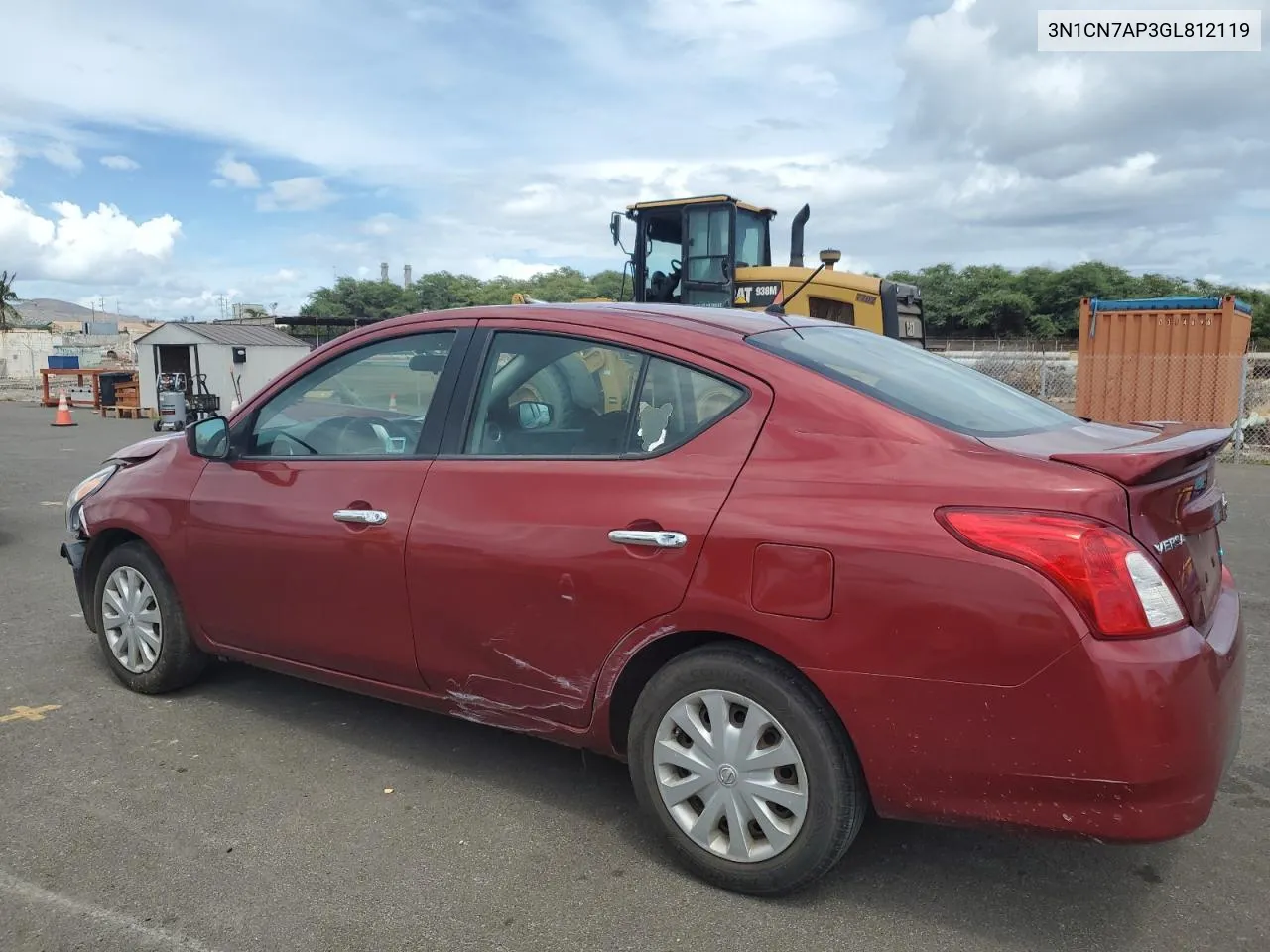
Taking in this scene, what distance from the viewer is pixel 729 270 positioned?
11188 millimetres

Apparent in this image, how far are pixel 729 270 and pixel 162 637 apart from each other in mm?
8205

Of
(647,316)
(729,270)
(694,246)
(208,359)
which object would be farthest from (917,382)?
(208,359)

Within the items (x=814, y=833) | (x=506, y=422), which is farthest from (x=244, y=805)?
(x=814, y=833)

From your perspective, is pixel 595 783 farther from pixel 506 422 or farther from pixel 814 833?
pixel 506 422

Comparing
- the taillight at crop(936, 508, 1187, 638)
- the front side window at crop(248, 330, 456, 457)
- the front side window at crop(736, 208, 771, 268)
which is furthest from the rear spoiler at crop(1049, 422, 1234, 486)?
the front side window at crop(736, 208, 771, 268)

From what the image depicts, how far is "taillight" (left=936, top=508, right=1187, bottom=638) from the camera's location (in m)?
2.31

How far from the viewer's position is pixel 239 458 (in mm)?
3963

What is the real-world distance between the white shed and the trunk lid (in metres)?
21.5

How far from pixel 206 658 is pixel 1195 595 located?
12.7 feet

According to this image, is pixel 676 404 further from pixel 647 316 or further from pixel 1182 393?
pixel 1182 393

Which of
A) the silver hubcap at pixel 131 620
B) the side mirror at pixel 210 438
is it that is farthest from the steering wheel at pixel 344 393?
the silver hubcap at pixel 131 620

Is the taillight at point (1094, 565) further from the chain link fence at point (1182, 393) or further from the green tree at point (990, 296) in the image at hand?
the green tree at point (990, 296)

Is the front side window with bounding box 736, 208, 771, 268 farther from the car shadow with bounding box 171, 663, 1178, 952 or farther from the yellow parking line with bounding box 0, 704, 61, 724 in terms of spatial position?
the yellow parking line with bounding box 0, 704, 61, 724

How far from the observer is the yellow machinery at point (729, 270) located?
36.4 feet
